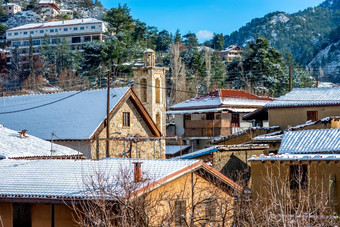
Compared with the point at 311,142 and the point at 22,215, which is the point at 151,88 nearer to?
the point at 311,142

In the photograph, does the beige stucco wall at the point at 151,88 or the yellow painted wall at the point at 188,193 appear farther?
the beige stucco wall at the point at 151,88

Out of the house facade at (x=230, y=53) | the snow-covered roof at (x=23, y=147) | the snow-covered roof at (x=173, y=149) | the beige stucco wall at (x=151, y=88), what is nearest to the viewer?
the snow-covered roof at (x=23, y=147)

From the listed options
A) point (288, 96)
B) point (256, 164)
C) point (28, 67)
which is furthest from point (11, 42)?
point (256, 164)

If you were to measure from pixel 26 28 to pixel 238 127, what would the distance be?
8561cm

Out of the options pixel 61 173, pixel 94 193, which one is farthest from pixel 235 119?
pixel 94 193

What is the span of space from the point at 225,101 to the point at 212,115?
1.51 metres

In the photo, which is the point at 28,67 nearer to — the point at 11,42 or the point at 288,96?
the point at 11,42

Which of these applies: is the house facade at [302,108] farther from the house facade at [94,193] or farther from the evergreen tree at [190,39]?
the evergreen tree at [190,39]

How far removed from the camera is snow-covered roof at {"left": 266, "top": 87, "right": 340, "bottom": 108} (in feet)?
116

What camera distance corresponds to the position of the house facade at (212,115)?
46381 millimetres

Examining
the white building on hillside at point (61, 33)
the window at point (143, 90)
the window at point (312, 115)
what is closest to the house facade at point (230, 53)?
the white building on hillside at point (61, 33)

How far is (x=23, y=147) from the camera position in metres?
25.3

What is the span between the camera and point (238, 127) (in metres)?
47.2

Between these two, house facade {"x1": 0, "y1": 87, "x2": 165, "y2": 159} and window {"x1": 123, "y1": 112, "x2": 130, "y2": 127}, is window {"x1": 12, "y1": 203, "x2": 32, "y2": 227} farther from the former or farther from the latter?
window {"x1": 123, "y1": 112, "x2": 130, "y2": 127}
